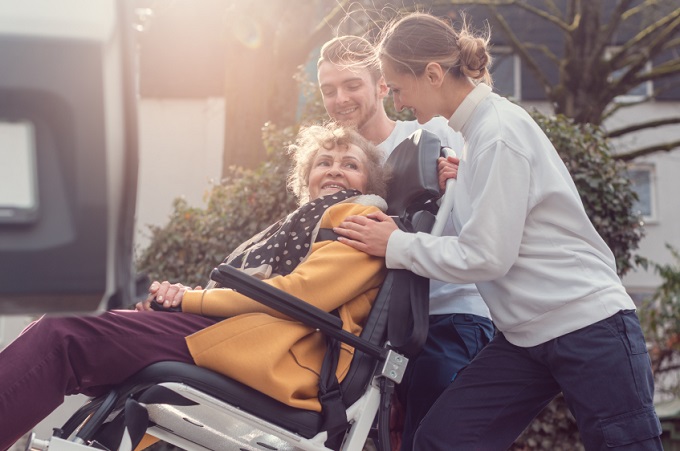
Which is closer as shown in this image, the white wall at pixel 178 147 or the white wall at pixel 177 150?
the white wall at pixel 177 150

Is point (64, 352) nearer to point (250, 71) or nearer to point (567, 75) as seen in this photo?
point (250, 71)

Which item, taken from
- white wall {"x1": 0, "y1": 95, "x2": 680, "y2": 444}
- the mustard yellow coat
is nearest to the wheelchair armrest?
the mustard yellow coat

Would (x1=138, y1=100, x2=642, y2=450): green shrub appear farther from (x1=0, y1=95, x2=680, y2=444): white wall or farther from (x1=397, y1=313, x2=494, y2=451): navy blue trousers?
(x1=0, y1=95, x2=680, y2=444): white wall

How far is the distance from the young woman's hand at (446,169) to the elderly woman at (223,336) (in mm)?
292

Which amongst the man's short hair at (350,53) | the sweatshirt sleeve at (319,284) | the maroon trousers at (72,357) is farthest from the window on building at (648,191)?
the maroon trousers at (72,357)

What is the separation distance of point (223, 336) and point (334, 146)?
104 cm

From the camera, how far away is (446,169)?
3.24m

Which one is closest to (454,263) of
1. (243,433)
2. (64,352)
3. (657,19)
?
(243,433)

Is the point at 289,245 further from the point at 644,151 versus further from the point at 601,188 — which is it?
the point at 644,151

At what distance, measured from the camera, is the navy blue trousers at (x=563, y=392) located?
2539 mm

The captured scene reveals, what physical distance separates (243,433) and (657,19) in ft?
47.1

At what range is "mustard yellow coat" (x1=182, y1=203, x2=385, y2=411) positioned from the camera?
2637mm

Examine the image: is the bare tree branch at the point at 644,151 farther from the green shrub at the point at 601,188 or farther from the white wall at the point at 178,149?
the white wall at the point at 178,149

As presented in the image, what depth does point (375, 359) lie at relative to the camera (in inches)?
110
